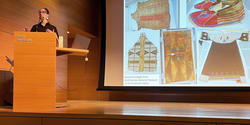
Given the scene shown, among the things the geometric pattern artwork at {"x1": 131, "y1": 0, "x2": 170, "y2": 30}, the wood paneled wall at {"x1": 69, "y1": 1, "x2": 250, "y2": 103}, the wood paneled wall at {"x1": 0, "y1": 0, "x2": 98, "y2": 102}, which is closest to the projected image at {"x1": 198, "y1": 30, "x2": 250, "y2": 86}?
the wood paneled wall at {"x1": 69, "y1": 1, "x2": 250, "y2": 103}

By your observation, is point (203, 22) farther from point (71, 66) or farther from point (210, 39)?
point (71, 66)

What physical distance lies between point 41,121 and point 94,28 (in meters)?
2.48

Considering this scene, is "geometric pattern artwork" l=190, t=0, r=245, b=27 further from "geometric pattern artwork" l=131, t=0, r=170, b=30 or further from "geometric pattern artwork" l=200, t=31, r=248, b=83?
"geometric pattern artwork" l=131, t=0, r=170, b=30

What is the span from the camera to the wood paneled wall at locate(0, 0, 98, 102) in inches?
88.1

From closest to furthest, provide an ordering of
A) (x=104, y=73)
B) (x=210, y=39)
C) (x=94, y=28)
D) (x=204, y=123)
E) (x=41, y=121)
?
1. (x=204, y=123)
2. (x=41, y=121)
3. (x=210, y=39)
4. (x=104, y=73)
5. (x=94, y=28)

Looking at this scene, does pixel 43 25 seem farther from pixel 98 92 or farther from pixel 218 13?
pixel 218 13

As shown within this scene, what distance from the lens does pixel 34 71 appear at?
1679 mm

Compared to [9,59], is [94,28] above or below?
above

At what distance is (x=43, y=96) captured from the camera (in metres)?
1.67

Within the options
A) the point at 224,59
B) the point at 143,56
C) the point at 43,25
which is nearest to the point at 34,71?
the point at 43,25

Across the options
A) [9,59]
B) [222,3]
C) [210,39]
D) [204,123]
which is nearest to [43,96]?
[9,59]

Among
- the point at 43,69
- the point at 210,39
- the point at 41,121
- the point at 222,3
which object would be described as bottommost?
the point at 41,121

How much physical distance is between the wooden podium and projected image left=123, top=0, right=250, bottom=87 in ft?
6.06

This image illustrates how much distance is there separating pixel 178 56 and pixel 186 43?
192mm
